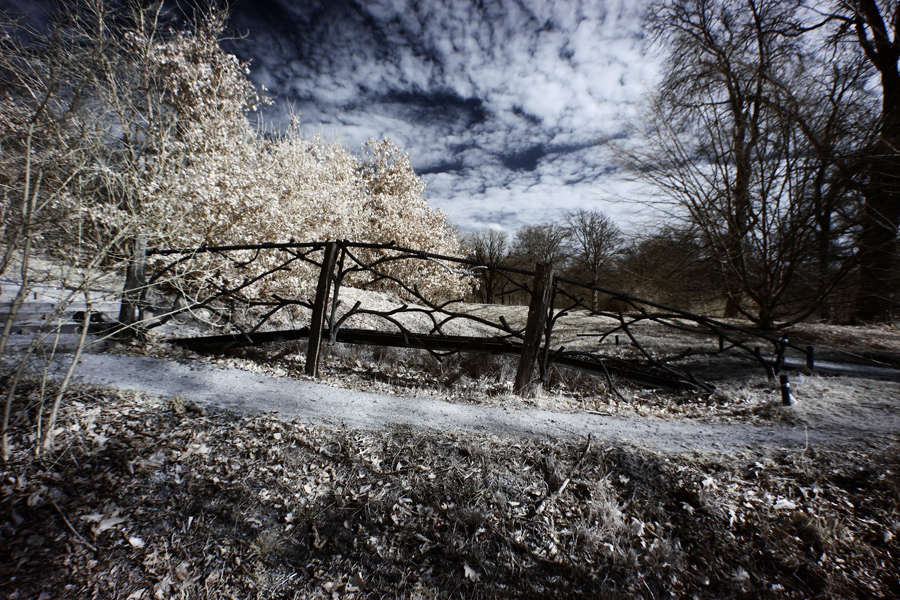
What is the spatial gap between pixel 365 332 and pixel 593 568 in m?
3.88

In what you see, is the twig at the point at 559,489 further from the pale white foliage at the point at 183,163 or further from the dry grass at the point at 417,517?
the pale white foliage at the point at 183,163

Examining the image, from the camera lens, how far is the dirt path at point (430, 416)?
2746mm

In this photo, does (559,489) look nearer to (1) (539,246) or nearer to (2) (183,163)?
(2) (183,163)

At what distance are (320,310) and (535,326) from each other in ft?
7.41

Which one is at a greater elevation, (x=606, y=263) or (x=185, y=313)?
(x=606, y=263)

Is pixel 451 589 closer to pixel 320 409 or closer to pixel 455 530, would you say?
pixel 455 530

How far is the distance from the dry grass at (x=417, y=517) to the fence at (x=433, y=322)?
1239mm

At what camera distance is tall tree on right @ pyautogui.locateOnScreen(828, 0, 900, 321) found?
581 centimetres

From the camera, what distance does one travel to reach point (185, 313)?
622 centimetres

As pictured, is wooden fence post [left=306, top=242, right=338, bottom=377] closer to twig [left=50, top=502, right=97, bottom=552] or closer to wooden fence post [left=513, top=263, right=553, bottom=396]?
wooden fence post [left=513, top=263, right=553, bottom=396]

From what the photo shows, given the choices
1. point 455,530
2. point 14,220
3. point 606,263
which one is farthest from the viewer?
point 606,263

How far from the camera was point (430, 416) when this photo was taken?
117 inches

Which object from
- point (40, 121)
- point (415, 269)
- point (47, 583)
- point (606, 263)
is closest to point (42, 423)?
point (47, 583)

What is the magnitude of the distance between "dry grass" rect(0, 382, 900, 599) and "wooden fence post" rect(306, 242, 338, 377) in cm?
147
